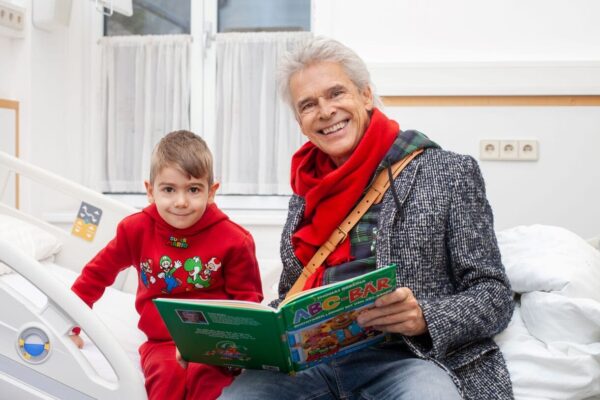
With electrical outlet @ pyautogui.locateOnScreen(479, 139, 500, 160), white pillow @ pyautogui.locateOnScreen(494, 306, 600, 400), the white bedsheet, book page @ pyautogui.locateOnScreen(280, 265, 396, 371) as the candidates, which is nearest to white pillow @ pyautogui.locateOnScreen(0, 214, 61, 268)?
the white bedsheet

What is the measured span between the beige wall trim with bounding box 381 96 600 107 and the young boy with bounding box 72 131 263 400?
147cm

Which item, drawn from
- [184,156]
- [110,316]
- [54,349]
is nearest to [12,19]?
[110,316]

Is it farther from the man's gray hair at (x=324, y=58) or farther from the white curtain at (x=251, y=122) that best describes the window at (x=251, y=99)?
the man's gray hair at (x=324, y=58)

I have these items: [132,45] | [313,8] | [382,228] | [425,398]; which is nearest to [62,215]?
[132,45]

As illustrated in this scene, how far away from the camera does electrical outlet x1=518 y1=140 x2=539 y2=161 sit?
9.67 feet

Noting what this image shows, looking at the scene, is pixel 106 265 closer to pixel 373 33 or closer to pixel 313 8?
pixel 373 33

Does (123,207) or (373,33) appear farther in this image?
(373,33)

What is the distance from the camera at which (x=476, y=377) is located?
138 centimetres

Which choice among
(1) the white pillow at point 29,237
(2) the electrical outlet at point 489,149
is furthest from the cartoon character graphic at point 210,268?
(2) the electrical outlet at point 489,149

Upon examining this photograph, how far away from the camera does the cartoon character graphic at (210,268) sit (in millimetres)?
1720

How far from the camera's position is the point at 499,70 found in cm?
294

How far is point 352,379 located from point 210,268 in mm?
496

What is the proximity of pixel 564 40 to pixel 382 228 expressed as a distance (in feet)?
6.41

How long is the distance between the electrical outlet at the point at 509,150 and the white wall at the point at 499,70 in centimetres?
3
